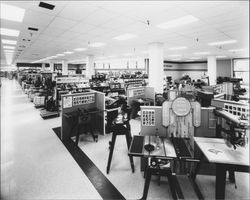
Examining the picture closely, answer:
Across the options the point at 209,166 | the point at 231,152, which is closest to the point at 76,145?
the point at 209,166

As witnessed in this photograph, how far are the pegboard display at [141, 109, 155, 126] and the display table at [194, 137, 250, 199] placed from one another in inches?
27.6

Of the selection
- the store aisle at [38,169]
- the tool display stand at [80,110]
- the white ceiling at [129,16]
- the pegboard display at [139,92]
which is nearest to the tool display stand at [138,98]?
the pegboard display at [139,92]

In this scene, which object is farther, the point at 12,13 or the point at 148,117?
the point at 12,13

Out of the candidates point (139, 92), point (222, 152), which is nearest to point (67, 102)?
point (139, 92)

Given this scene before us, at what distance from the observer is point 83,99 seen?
4.27 metres

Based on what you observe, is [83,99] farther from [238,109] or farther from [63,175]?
[238,109]

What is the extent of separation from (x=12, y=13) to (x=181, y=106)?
169 inches

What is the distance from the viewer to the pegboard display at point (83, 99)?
4105 mm

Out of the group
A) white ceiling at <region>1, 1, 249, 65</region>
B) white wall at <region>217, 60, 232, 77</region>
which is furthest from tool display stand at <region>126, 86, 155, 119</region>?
white wall at <region>217, 60, 232, 77</region>

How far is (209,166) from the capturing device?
257cm

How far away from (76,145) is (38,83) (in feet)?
23.9

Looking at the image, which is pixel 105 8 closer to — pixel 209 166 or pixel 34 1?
pixel 34 1

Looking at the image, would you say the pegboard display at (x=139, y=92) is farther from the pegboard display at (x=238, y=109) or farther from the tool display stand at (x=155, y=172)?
the tool display stand at (x=155, y=172)

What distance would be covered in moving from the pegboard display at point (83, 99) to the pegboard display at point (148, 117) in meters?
2.32
